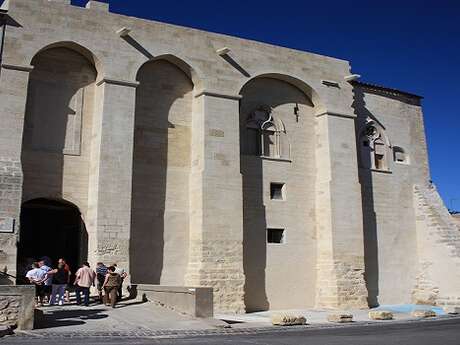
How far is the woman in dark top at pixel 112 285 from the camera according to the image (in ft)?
44.1

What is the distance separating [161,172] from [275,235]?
15.2 ft

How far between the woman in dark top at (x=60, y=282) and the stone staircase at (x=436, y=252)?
13559mm

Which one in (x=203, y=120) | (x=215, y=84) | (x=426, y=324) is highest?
(x=215, y=84)

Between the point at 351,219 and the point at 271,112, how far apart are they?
4.83 metres

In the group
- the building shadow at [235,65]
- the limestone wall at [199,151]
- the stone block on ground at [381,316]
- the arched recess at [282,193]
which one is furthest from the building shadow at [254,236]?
the stone block on ground at [381,316]

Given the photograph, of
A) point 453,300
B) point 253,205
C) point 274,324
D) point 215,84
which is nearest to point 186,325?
point 274,324

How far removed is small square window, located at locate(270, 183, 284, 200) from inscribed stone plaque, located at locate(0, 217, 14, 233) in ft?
28.4

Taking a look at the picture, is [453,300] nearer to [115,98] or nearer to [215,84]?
[215,84]

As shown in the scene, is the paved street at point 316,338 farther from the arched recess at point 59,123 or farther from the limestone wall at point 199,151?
the arched recess at point 59,123

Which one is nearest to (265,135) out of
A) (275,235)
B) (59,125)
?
(275,235)

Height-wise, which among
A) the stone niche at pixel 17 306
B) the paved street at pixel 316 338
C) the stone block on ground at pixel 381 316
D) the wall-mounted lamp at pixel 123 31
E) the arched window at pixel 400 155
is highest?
the wall-mounted lamp at pixel 123 31

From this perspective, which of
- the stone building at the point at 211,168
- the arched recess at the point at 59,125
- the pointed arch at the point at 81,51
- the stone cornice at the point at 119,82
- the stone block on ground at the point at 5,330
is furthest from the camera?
the stone cornice at the point at 119,82

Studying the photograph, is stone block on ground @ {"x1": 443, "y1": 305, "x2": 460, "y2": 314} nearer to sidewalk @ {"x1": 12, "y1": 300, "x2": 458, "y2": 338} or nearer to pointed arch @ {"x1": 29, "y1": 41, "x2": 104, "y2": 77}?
sidewalk @ {"x1": 12, "y1": 300, "x2": 458, "y2": 338}

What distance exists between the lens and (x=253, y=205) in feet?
60.3
